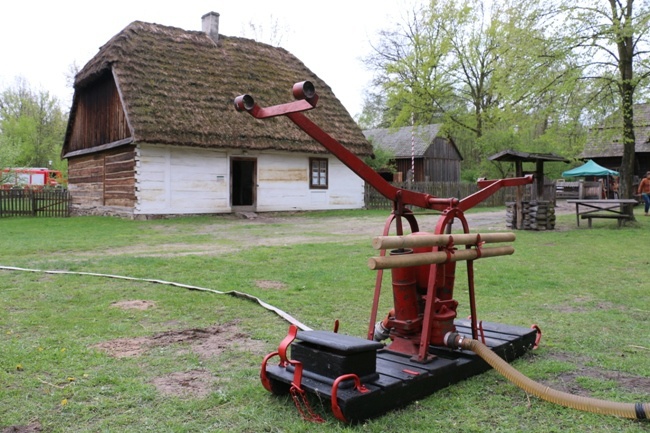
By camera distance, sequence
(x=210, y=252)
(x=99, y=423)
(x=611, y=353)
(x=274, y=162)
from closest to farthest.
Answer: (x=99, y=423) < (x=611, y=353) < (x=210, y=252) < (x=274, y=162)

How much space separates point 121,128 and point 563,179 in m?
30.1

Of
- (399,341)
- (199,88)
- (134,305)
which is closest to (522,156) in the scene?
(199,88)

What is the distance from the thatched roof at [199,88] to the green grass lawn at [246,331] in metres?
7.97

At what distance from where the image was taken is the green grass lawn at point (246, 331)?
9.94 ft

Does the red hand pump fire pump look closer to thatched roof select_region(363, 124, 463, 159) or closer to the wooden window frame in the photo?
the wooden window frame

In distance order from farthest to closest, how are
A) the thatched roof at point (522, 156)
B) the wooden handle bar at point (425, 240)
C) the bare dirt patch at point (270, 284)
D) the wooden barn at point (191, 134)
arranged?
1. the wooden barn at point (191, 134)
2. the thatched roof at point (522, 156)
3. the bare dirt patch at point (270, 284)
4. the wooden handle bar at point (425, 240)

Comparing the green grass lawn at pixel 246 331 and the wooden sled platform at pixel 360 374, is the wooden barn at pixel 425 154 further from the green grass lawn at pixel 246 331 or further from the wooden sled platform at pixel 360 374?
the wooden sled platform at pixel 360 374

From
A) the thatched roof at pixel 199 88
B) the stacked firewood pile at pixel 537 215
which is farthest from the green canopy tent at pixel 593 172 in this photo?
the stacked firewood pile at pixel 537 215

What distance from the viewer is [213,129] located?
18.4 m

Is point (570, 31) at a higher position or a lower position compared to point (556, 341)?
higher

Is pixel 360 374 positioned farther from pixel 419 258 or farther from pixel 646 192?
pixel 646 192

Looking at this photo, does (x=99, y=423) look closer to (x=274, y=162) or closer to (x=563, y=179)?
(x=274, y=162)

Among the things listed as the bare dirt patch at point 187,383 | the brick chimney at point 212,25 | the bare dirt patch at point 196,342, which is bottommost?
the bare dirt patch at point 187,383

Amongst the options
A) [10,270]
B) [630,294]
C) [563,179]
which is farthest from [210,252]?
[563,179]
